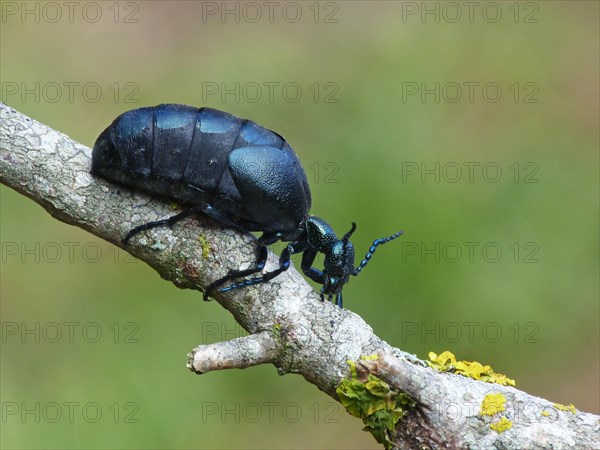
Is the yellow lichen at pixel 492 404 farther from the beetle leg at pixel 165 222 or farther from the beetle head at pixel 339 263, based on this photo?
the beetle leg at pixel 165 222

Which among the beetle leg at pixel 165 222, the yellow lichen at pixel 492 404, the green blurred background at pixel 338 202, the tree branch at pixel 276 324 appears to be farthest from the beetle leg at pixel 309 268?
the green blurred background at pixel 338 202

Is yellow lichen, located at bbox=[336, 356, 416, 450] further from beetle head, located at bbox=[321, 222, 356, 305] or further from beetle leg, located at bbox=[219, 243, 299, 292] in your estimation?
beetle head, located at bbox=[321, 222, 356, 305]

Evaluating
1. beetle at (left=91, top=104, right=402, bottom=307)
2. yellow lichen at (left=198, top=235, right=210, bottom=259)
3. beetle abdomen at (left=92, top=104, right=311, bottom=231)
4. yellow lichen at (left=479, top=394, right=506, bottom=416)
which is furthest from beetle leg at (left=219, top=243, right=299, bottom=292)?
yellow lichen at (left=479, top=394, right=506, bottom=416)

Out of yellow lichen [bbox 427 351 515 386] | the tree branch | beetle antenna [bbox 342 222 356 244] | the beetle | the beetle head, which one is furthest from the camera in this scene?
the beetle head

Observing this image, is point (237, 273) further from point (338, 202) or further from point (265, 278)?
point (338, 202)

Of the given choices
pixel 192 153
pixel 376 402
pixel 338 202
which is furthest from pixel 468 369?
pixel 338 202
